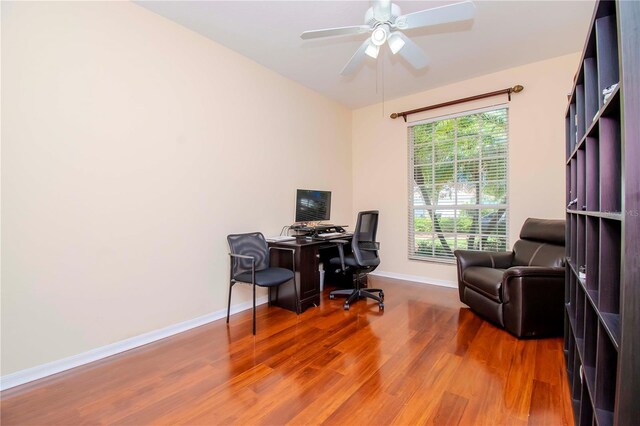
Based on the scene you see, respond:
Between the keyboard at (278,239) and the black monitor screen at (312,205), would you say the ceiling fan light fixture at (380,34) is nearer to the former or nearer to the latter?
the black monitor screen at (312,205)

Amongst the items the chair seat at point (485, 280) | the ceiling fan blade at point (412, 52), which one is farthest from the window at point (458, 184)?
the ceiling fan blade at point (412, 52)

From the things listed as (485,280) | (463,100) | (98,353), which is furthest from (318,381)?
(463,100)

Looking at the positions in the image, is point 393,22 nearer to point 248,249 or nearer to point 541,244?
point 248,249

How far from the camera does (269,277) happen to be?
2822 millimetres

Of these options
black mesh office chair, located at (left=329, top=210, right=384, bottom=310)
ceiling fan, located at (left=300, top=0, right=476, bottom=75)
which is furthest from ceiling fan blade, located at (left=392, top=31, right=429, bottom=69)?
black mesh office chair, located at (left=329, top=210, right=384, bottom=310)

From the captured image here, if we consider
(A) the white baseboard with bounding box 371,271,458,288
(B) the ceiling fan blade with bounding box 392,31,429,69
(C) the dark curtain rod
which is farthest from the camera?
(A) the white baseboard with bounding box 371,271,458,288

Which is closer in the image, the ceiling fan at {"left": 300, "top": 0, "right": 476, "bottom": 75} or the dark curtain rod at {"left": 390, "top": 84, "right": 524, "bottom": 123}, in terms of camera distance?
the ceiling fan at {"left": 300, "top": 0, "right": 476, "bottom": 75}

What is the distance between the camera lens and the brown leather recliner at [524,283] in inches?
95.3

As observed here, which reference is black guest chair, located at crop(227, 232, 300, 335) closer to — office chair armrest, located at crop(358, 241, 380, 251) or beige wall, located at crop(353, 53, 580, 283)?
office chair armrest, located at crop(358, 241, 380, 251)

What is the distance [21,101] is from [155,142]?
0.83 m

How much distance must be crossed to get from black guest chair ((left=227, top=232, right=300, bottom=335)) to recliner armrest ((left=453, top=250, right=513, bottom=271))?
1.90 metres

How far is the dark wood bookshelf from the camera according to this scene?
0.80 metres

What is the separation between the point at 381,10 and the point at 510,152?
2646 mm

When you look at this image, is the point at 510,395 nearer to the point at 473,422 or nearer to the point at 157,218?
the point at 473,422
